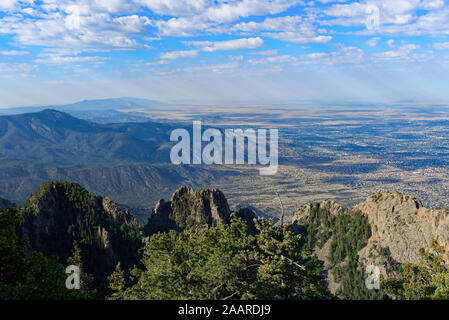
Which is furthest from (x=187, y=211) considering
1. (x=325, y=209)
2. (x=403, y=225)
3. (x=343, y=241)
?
(x=403, y=225)

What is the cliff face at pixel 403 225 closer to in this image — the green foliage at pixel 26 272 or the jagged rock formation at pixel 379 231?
the jagged rock formation at pixel 379 231

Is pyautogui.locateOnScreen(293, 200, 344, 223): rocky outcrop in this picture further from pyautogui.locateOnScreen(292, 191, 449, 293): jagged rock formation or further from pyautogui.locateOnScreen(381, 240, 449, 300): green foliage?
pyautogui.locateOnScreen(381, 240, 449, 300): green foliage

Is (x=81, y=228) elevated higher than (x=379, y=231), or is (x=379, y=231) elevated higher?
(x=379, y=231)

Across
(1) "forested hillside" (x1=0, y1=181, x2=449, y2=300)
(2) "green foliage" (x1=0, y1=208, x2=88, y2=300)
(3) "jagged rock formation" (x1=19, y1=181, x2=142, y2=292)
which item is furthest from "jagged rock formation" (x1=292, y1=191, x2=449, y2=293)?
(2) "green foliage" (x1=0, y1=208, x2=88, y2=300)

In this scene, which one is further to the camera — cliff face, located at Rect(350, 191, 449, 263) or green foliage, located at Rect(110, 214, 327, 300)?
cliff face, located at Rect(350, 191, 449, 263)

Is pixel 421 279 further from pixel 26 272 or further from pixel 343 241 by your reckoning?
pixel 343 241
